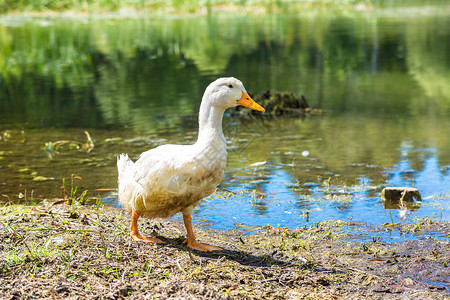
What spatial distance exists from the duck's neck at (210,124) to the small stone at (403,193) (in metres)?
2.63

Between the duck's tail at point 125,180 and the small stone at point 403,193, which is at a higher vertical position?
the duck's tail at point 125,180

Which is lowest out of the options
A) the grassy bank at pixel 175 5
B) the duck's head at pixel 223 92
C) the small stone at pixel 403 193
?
the small stone at pixel 403 193

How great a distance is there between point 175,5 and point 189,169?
35744 mm

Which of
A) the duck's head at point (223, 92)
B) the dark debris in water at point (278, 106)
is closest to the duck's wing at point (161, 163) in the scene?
the duck's head at point (223, 92)

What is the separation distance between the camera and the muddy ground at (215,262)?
438cm

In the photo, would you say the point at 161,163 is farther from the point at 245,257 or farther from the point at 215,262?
the point at 245,257

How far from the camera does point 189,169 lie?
507cm

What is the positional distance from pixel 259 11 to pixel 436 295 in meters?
36.5

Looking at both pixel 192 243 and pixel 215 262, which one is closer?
pixel 215 262

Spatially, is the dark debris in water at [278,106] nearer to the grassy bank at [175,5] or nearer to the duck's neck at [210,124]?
the duck's neck at [210,124]

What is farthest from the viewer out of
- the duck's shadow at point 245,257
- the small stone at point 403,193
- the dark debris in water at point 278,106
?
the dark debris in water at point 278,106

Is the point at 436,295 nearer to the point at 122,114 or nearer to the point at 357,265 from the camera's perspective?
the point at 357,265

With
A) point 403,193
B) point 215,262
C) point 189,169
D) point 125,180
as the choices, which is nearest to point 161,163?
point 189,169

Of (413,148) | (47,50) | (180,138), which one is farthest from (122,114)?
(47,50)
